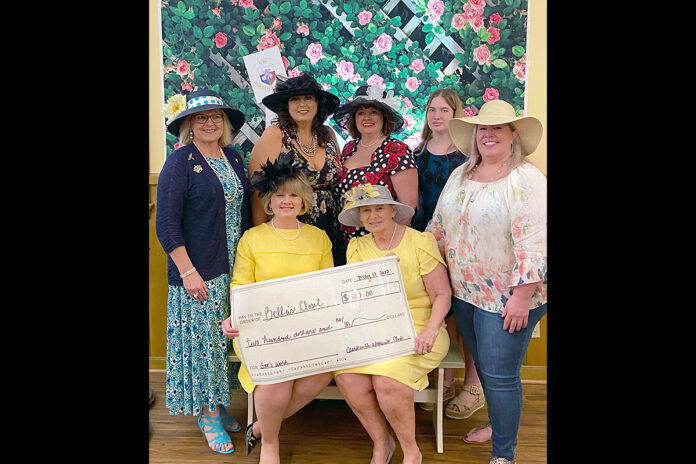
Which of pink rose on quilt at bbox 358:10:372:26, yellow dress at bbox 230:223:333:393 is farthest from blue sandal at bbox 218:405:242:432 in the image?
pink rose on quilt at bbox 358:10:372:26

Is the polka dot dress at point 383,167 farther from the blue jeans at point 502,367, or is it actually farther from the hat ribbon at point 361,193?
the blue jeans at point 502,367

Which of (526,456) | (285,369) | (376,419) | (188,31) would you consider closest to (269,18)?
→ (188,31)

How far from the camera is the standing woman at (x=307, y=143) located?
9.09ft

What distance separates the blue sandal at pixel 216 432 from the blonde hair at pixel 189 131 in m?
1.46

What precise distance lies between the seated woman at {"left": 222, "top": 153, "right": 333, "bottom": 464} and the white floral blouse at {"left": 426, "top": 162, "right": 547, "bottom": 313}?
67 centimetres

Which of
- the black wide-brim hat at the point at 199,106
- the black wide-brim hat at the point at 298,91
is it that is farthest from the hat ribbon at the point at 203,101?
the black wide-brim hat at the point at 298,91

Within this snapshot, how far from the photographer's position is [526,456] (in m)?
2.72

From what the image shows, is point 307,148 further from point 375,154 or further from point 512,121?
point 512,121

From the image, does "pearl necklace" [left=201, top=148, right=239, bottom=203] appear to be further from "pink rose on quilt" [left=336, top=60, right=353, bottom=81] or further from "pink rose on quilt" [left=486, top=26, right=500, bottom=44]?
"pink rose on quilt" [left=486, top=26, right=500, bottom=44]

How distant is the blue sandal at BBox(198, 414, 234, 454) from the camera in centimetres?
275

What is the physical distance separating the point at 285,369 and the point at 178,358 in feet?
1.99

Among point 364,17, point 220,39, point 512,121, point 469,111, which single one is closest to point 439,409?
point 512,121

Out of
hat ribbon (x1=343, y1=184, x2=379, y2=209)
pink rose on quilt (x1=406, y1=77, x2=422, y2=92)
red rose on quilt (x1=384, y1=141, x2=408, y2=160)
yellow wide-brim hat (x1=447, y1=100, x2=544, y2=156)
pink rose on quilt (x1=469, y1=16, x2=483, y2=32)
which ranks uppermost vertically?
pink rose on quilt (x1=469, y1=16, x2=483, y2=32)

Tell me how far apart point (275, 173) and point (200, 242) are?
512 millimetres
